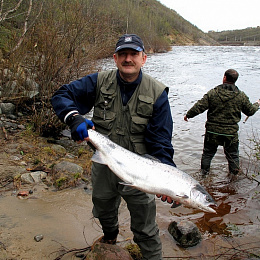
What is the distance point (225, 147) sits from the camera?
5.73 meters

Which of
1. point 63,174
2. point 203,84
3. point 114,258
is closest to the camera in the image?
point 114,258

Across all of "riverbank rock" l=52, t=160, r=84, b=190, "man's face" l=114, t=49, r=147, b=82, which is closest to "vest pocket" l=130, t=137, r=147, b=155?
"man's face" l=114, t=49, r=147, b=82

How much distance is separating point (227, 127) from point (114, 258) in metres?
3.60

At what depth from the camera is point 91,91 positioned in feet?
9.41

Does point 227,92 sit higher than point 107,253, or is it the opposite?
point 227,92

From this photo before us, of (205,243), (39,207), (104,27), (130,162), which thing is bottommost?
(205,243)

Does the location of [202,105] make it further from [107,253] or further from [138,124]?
[107,253]

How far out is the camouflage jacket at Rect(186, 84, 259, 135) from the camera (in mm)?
5430

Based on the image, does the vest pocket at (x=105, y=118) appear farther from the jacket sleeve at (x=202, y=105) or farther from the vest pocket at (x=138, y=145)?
the jacket sleeve at (x=202, y=105)

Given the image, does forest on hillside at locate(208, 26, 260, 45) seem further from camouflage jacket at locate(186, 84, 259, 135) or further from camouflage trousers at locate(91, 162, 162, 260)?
camouflage trousers at locate(91, 162, 162, 260)

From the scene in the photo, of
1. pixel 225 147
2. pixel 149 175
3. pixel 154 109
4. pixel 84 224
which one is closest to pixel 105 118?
pixel 154 109

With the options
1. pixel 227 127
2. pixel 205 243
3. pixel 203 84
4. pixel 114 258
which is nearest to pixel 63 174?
pixel 114 258

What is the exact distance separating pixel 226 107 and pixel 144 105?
3273 mm

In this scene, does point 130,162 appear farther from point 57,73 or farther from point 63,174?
point 57,73
